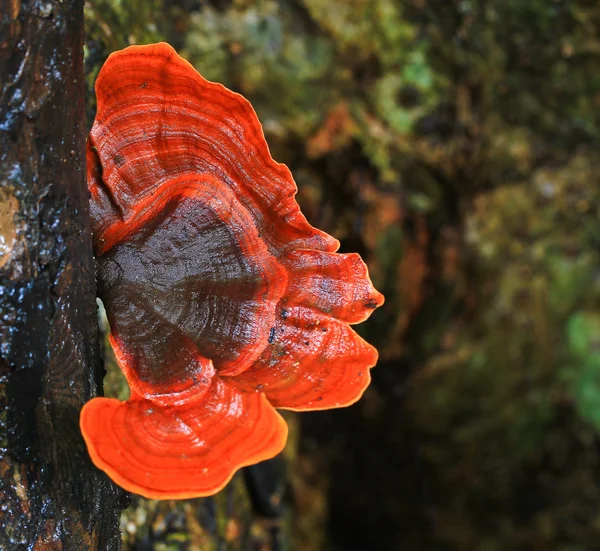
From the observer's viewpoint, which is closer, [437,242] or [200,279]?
[200,279]

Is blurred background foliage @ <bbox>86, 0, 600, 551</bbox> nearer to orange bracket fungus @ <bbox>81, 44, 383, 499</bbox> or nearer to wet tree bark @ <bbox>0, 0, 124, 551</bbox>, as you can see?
orange bracket fungus @ <bbox>81, 44, 383, 499</bbox>

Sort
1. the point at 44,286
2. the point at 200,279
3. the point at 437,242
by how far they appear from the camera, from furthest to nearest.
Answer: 1. the point at 437,242
2. the point at 200,279
3. the point at 44,286

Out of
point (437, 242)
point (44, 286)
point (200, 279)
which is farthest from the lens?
point (437, 242)

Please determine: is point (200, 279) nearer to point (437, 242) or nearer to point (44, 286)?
point (44, 286)

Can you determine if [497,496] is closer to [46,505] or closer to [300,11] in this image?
[300,11]

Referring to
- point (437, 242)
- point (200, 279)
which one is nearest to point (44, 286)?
point (200, 279)

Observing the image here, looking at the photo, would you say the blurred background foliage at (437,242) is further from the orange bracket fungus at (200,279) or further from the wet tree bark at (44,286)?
the wet tree bark at (44,286)
